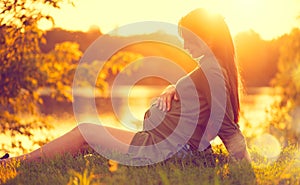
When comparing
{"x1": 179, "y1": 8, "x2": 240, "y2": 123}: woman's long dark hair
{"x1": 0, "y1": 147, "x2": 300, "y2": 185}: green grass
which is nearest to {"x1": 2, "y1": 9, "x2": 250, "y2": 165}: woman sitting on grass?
{"x1": 179, "y1": 8, "x2": 240, "y2": 123}: woman's long dark hair

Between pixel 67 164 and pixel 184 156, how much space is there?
96cm

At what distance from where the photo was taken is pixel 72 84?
8.91 meters

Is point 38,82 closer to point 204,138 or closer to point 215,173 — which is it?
point 204,138

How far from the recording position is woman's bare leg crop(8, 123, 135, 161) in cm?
506

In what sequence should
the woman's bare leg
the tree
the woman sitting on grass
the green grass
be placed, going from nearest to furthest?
1. the green grass
2. the woman sitting on grass
3. the woman's bare leg
4. the tree

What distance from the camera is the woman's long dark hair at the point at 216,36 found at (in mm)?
4801

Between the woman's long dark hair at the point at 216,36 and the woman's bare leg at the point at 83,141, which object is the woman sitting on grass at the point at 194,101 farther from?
the woman's bare leg at the point at 83,141

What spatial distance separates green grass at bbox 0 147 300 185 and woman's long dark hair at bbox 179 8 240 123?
0.59 meters

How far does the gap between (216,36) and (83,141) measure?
149 cm

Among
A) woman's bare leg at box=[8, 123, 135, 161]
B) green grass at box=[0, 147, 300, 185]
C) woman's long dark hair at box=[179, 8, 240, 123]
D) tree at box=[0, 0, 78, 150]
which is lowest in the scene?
green grass at box=[0, 147, 300, 185]

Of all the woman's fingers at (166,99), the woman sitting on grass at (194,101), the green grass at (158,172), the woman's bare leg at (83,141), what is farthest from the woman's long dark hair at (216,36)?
the woman's bare leg at (83,141)

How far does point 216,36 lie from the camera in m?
4.80

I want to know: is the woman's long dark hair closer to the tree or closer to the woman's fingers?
the woman's fingers

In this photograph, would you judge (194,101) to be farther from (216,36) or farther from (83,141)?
(83,141)
